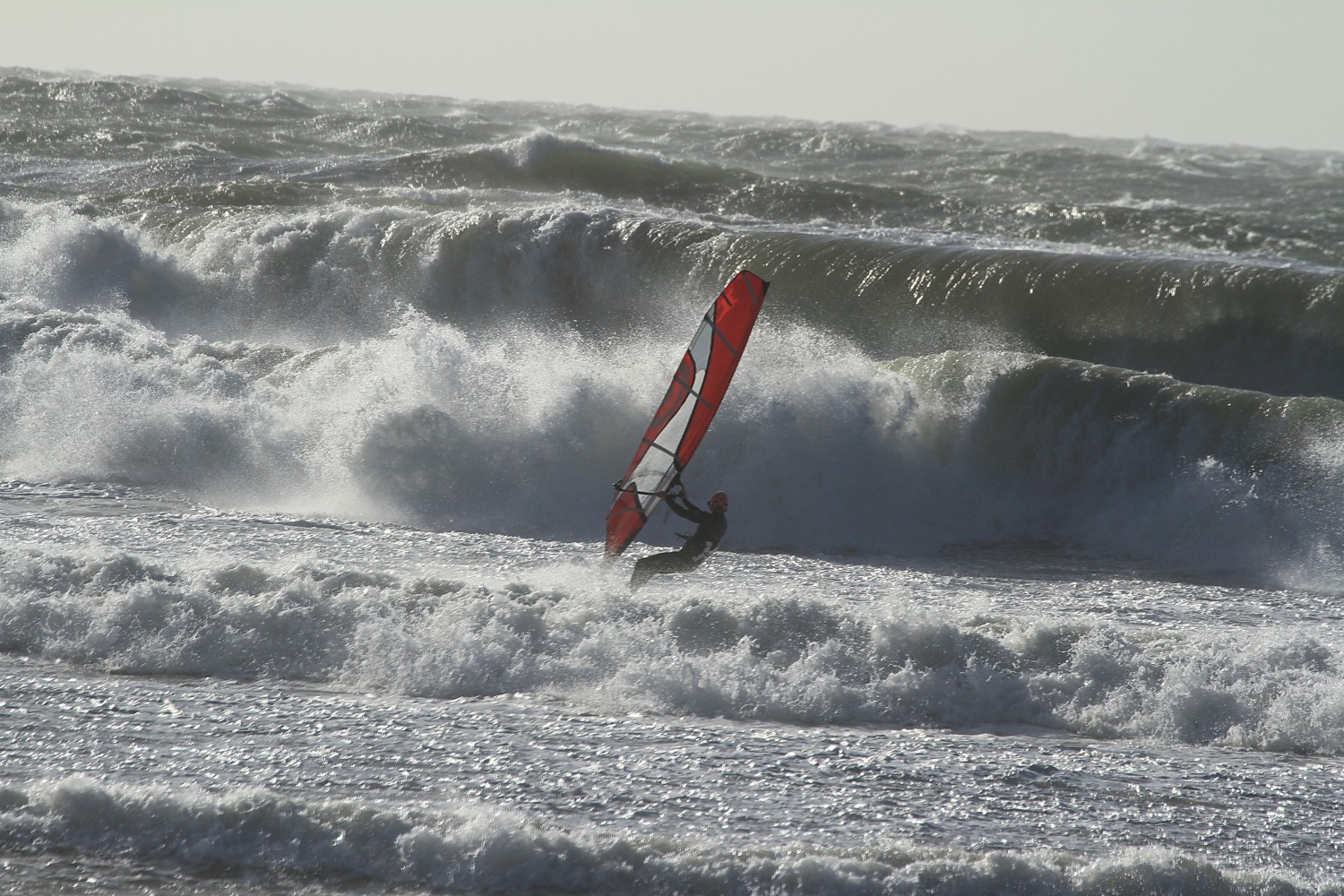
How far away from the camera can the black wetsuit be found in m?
6.17

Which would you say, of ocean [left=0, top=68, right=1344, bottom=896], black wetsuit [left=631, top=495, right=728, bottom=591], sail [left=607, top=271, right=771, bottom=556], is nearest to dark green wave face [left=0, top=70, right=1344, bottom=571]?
A: ocean [left=0, top=68, right=1344, bottom=896]

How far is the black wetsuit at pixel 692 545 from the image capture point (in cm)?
617

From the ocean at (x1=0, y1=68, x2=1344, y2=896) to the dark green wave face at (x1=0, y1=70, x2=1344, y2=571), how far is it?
0.05m

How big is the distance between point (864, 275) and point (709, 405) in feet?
25.7

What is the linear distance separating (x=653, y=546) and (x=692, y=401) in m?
2.90

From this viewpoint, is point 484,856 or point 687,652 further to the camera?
point 687,652

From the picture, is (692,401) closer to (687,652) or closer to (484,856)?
(687,652)

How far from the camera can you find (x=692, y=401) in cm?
678

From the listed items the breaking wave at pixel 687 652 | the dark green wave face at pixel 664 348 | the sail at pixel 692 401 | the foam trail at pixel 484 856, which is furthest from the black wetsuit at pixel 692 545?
the dark green wave face at pixel 664 348

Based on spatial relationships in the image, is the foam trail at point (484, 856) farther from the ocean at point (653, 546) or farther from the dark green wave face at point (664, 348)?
the dark green wave face at point (664, 348)

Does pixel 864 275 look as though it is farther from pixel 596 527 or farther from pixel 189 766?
pixel 189 766

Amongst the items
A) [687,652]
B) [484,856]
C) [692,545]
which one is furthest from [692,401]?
[484,856]

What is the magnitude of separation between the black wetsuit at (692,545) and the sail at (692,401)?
19cm

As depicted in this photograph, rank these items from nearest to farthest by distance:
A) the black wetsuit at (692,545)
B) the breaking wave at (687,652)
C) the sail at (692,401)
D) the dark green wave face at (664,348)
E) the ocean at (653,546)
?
the ocean at (653,546)
the breaking wave at (687,652)
the black wetsuit at (692,545)
the sail at (692,401)
the dark green wave face at (664,348)
